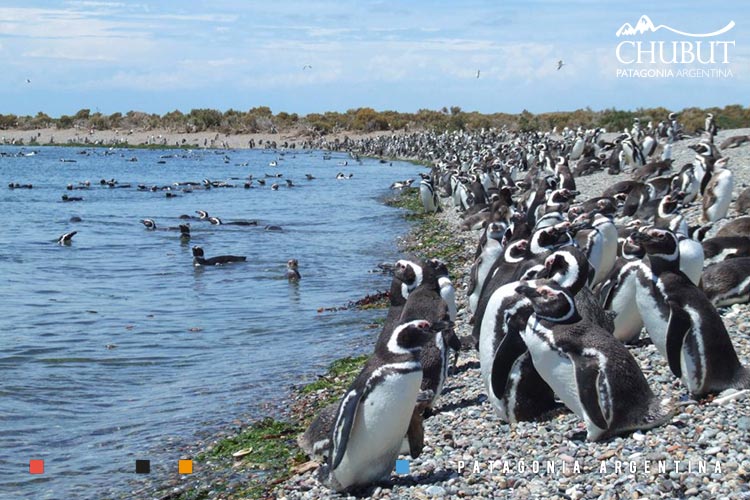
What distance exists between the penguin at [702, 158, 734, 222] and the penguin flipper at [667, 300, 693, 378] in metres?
8.43

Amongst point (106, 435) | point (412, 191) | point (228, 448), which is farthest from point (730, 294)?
point (412, 191)

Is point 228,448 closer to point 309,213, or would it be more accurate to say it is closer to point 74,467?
point 74,467

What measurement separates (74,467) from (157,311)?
692cm

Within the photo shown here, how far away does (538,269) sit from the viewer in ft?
23.4

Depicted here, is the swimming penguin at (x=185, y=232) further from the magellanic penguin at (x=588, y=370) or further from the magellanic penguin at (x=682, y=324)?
the magellanic penguin at (x=588, y=370)

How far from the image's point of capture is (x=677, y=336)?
6.27 metres

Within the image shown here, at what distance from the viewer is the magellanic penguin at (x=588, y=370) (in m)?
5.49

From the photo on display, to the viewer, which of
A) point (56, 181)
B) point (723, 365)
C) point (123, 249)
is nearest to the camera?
point (723, 365)

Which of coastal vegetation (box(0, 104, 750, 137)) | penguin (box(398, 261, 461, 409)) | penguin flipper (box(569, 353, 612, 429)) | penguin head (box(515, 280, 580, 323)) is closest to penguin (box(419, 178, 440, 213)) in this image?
penguin (box(398, 261, 461, 409))

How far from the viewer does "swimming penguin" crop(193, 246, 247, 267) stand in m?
18.6

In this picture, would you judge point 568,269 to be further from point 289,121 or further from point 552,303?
point 289,121

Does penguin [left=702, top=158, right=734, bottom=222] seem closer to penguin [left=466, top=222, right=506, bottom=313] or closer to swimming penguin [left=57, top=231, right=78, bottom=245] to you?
penguin [left=466, top=222, right=506, bottom=313]

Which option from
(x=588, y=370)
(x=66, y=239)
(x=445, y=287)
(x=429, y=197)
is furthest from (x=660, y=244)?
(x=429, y=197)

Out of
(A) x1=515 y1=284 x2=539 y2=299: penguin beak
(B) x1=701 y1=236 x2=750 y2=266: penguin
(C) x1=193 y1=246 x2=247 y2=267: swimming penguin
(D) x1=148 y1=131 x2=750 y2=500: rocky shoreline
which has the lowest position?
(C) x1=193 y1=246 x2=247 y2=267: swimming penguin
